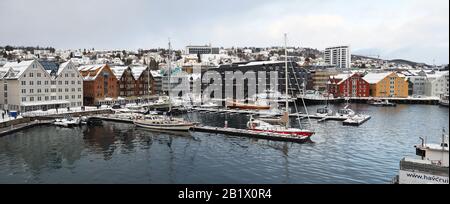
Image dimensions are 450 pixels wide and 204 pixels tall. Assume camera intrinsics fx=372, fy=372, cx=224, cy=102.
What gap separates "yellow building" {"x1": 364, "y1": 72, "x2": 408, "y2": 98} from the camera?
71000 mm

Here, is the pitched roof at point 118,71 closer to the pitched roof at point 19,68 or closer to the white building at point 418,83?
the pitched roof at point 19,68

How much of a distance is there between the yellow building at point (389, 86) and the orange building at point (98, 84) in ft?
158

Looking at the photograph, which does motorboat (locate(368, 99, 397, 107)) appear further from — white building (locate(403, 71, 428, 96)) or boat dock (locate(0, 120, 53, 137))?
boat dock (locate(0, 120, 53, 137))

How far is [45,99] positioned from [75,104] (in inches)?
170

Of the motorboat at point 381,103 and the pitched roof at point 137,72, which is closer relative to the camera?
the pitched roof at point 137,72

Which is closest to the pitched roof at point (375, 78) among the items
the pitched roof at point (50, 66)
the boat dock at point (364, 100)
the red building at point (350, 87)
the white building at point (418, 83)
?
the red building at point (350, 87)

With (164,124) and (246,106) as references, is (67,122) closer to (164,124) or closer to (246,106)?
(164,124)

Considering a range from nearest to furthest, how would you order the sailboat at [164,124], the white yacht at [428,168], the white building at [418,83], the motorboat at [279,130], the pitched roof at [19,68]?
1. the white yacht at [428,168]
2. the motorboat at [279,130]
3. the sailboat at [164,124]
4. the pitched roof at [19,68]
5. the white building at [418,83]

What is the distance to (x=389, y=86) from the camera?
235 ft

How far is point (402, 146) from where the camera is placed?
2528 centimetres

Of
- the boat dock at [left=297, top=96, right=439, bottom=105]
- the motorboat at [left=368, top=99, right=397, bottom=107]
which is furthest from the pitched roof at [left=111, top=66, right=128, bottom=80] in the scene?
the motorboat at [left=368, top=99, right=397, bottom=107]

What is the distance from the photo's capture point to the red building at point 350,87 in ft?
238
